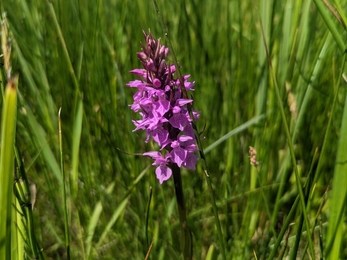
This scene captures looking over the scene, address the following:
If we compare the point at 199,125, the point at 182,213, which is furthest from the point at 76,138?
the point at 199,125

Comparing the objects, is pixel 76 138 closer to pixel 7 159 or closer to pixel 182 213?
pixel 182 213

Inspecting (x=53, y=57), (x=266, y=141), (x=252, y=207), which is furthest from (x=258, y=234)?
(x=53, y=57)

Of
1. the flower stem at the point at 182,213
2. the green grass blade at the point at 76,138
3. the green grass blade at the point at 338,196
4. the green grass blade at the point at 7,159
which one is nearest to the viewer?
the green grass blade at the point at 7,159

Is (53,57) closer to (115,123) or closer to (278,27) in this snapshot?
(115,123)

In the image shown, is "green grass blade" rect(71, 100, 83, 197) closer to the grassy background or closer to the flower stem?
A: the grassy background

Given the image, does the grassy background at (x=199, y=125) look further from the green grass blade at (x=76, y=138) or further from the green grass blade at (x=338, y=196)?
the green grass blade at (x=338, y=196)

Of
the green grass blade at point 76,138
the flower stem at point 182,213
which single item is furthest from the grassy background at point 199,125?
the flower stem at point 182,213
